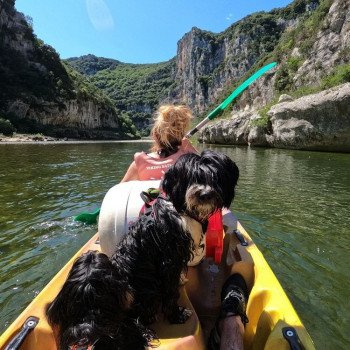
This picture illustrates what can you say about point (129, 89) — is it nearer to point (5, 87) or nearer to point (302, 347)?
point (5, 87)

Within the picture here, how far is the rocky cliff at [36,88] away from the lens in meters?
65.1

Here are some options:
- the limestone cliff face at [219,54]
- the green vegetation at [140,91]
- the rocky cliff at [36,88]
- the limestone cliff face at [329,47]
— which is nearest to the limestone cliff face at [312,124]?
the limestone cliff face at [329,47]

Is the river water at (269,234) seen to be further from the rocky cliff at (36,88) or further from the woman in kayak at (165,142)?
the rocky cliff at (36,88)

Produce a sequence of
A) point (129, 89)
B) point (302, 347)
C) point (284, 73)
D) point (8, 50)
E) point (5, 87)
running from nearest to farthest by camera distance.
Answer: point (302, 347), point (284, 73), point (5, 87), point (8, 50), point (129, 89)

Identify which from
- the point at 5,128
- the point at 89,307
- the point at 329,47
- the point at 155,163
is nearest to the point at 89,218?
the point at 155,163

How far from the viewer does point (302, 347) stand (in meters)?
2.01

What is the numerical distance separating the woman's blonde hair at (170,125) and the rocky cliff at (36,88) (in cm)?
6369

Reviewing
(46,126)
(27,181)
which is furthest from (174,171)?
(46,126)

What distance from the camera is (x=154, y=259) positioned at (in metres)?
2.22

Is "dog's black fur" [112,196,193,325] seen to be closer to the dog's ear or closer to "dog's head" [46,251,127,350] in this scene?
the dog's ear

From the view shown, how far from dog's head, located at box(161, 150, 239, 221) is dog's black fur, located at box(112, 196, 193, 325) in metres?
0.12

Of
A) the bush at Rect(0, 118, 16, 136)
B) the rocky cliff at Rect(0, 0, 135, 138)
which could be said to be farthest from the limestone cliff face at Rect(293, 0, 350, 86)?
the rocky cliff at Rect(0, 0, 135, 138)

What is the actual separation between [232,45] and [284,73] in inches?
3480

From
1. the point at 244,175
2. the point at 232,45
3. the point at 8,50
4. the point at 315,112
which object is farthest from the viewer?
the point at 232,45
